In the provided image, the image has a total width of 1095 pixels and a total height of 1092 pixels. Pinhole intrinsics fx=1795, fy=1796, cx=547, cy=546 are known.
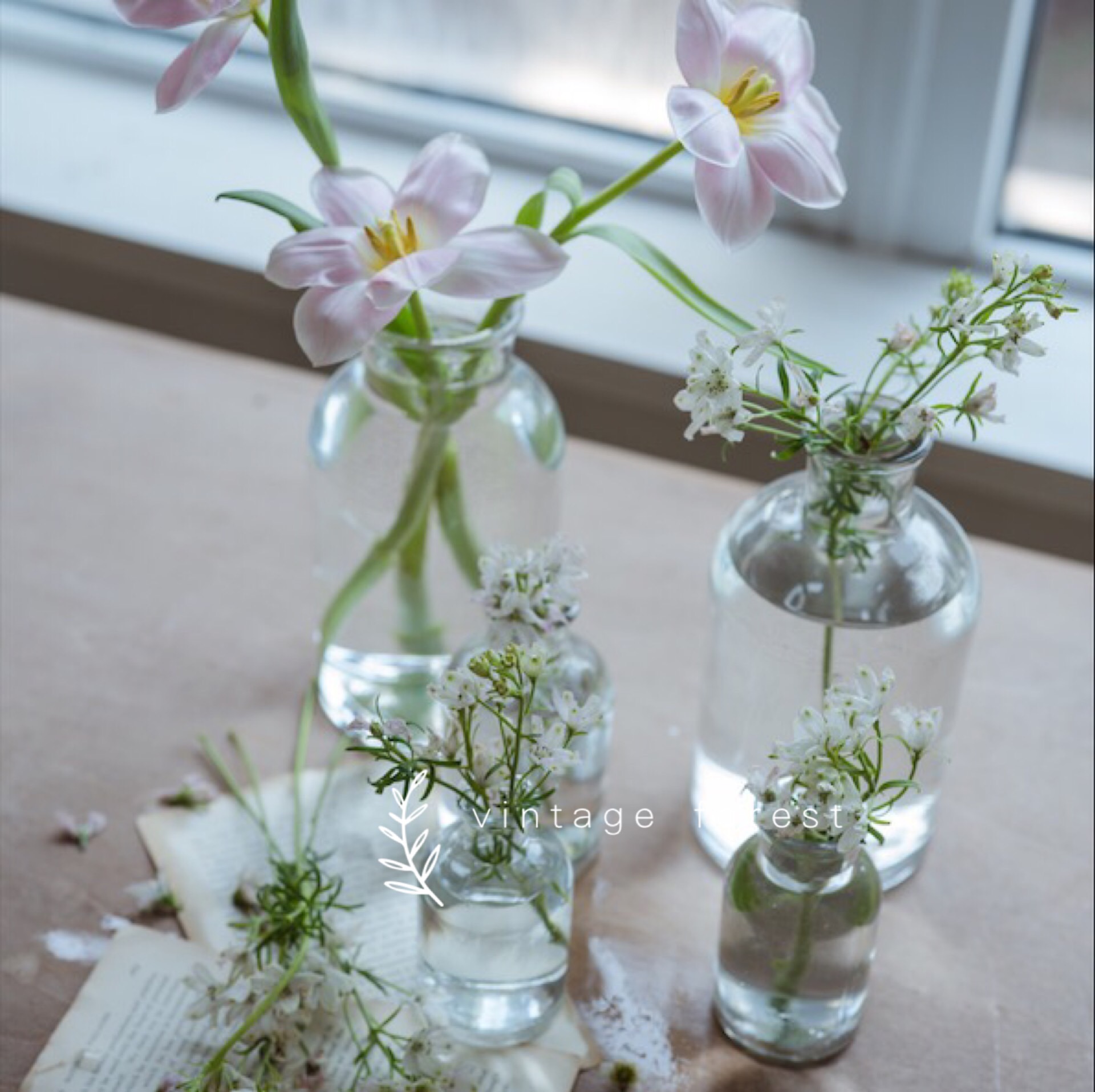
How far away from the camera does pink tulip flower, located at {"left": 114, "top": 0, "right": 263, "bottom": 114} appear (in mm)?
780

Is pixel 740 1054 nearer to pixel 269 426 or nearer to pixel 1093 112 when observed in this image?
pixel 269 426

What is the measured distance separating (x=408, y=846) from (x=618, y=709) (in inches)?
6.5

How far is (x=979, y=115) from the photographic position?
1.34 m

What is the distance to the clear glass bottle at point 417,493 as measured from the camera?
927 mm

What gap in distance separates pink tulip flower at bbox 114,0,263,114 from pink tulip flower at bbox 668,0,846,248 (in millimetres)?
195

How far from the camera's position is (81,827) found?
3.13ft

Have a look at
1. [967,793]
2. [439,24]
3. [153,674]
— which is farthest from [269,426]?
[967,793]

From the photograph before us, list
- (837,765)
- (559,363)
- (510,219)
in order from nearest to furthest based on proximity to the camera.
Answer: (837,765), (559,363), (510,219)

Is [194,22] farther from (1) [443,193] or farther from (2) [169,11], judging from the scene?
(1) [443,193]

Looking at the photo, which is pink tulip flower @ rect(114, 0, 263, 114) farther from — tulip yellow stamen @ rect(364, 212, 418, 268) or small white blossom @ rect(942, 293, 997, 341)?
small white blossom @ rect(942, 293, 997, 341)

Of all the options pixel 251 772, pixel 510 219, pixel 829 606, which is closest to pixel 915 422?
pixel 829 606

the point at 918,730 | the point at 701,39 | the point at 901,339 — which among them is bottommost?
the point at 918,730

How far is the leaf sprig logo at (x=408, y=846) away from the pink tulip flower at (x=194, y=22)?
0.33 metres

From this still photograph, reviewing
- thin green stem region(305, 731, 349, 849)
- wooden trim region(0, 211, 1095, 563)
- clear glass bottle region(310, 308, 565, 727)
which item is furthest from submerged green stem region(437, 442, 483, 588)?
wooden trim region(0, 211, 1095, 563)
